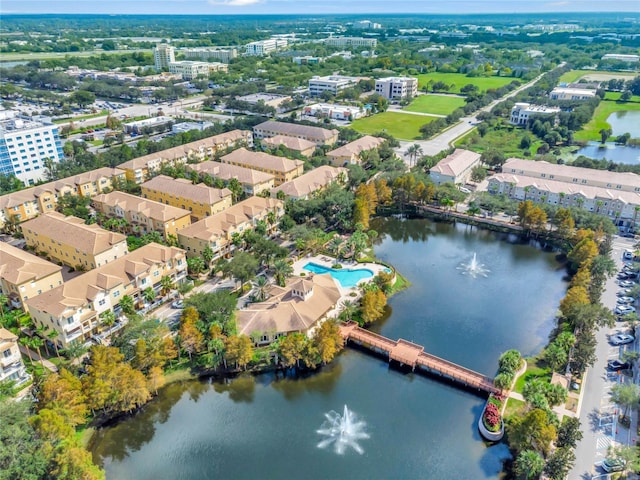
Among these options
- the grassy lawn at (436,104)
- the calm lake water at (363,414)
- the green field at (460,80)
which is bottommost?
the calm lake water at (363,414)

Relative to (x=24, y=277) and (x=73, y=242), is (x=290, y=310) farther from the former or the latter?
(x=73, y=242)

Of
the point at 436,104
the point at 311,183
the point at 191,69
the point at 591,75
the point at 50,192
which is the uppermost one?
the point at 591,75

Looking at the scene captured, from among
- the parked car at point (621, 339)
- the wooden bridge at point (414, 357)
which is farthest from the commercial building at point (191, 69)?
the parked car at point (621, 339)

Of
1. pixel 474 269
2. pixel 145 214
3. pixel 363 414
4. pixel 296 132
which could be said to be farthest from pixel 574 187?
pixel 145 214

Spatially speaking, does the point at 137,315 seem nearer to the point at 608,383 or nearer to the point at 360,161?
the point at 608,383

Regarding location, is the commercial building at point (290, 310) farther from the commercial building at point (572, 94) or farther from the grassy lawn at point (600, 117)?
the commercial building at point (572, 94)

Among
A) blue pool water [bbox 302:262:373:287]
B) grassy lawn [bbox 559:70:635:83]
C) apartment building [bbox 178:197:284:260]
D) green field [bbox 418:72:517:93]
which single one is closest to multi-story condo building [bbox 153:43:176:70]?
green field [bbox 418:72:517:93]
